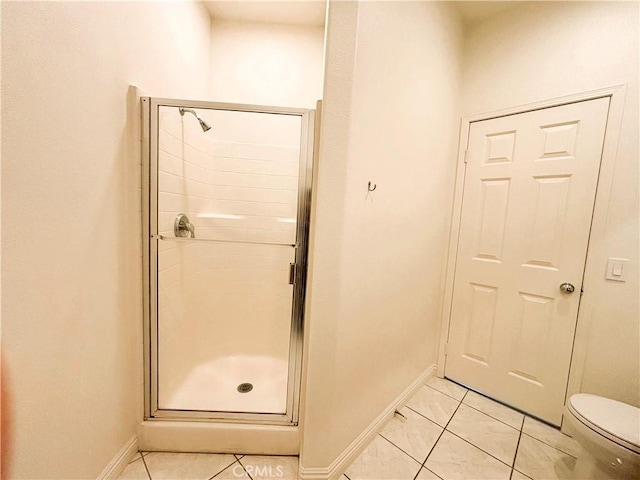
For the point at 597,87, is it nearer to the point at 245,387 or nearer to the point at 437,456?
the point at 437,456

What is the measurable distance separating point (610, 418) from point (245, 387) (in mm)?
1886

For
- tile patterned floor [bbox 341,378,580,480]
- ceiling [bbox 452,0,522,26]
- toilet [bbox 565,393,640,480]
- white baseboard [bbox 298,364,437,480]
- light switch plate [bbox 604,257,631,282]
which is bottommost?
tile patterned floor [bbox 341,378,580,480]

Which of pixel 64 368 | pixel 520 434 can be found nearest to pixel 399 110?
pixel 64 368

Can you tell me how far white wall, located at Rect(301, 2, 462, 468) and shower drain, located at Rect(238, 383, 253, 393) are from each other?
60 cm

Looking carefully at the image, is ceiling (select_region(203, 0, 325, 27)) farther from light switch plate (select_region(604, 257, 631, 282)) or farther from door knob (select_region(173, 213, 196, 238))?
light switch plate (select_region(604, 257, 631, 282))

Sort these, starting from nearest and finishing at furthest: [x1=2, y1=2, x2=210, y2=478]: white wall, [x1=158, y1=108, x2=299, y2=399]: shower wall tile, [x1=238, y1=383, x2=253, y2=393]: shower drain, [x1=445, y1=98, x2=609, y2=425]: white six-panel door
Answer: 1. [x1=2, y1=2, x2=210, y2=478]: white wall
2. [x1=445, y1=98, x2=609, y2=425]: white six-panel door
3. [x1=238, y1=383, x2=253, y2=393]: shower drain
4. [x1=158, y1=108, x2=299, y2=399]: shower wall tile

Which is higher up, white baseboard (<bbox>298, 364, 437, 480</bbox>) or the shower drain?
the shower drain

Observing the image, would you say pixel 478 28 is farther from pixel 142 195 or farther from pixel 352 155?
pixel 142 195

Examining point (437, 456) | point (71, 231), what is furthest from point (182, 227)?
point (437, 456)

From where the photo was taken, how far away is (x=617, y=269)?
132cm

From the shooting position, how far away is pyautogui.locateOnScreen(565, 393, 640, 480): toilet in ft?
3.17

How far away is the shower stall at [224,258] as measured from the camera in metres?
1.23

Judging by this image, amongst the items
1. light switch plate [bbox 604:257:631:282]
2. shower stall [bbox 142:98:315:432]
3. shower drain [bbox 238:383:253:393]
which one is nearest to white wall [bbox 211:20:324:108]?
shower stall [bbox 142:98:315:432]

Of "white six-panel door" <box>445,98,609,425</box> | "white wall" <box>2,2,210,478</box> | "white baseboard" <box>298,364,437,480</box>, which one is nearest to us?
"white wall" <box>2,2,210,478</box>
